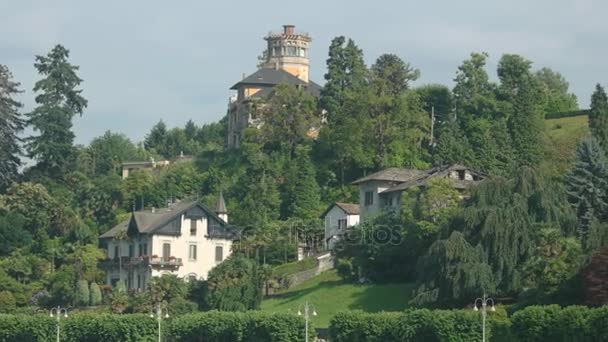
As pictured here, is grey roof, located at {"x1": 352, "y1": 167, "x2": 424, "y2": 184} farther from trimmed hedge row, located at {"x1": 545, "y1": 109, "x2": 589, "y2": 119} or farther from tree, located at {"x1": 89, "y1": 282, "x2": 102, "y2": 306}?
tree, located at {"x1": 89, "y1": 282, "x2": 102, "y2": 306}

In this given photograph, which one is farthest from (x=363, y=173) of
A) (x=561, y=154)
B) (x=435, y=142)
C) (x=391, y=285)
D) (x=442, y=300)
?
(x=442, y=300)

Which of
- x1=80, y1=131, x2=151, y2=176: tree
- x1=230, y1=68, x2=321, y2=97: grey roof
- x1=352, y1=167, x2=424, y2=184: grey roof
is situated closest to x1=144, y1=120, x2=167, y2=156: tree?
x1=80, y1=131, x2=151, y2=176: tree

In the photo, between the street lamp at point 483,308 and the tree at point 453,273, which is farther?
the tree at point 453,273

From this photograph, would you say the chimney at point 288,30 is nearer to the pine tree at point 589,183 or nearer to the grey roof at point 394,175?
the grey roof at point 394,175

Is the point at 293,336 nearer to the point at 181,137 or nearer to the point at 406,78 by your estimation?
the point at 406,78

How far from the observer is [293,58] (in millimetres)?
143750

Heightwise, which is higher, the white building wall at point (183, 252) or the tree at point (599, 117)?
the tree at point (599, 117)

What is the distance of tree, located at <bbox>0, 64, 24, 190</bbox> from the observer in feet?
415

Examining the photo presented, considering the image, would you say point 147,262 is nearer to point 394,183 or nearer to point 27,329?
point 394,183

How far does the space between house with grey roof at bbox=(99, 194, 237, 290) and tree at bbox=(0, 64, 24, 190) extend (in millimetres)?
Answer: 19302

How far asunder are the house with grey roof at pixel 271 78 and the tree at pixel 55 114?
36.4 feet

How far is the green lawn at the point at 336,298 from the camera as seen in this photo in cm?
9000

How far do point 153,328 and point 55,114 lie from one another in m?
42.4

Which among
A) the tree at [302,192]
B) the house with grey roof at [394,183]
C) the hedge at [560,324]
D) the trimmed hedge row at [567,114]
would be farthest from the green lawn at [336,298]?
the trimmed hedge row at [567,114]
